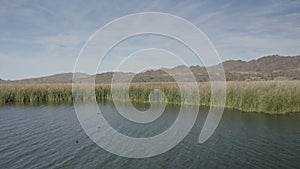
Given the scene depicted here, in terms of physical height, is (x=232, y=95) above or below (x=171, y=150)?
above

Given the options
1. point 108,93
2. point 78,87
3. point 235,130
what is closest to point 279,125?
point 235,130

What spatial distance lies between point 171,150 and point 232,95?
39.5 feet

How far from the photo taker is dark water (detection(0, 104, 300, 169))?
927 centimetres

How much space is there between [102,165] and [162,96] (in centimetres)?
1793

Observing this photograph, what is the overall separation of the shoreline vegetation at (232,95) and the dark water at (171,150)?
2.10 m

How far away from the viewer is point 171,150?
10828 mm

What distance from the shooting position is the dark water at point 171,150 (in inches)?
365

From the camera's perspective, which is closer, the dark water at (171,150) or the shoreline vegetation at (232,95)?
the dark water at (171,150)

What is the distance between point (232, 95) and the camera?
69.9 feet

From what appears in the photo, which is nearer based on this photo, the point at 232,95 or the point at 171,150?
the point at 171,150

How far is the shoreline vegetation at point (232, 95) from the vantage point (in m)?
18.9

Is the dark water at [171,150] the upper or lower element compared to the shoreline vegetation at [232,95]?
lower

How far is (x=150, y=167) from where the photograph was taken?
9.03m

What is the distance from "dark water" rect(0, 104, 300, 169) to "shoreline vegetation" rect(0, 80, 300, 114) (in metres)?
2.10
